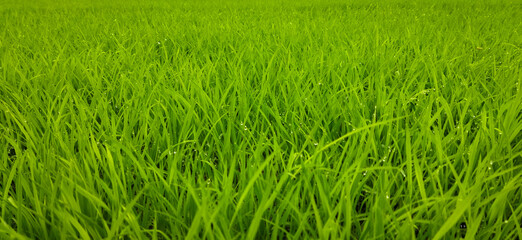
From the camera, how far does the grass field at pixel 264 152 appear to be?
0.59 m

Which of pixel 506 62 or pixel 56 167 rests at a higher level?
pixel 56 167

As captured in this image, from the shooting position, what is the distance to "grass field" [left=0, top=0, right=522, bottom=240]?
0.59 meters

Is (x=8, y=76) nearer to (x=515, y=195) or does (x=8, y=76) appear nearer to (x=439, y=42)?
(x=515, y=195)

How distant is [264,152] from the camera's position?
0.97 meters

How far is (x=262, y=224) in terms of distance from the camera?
0.64 meters

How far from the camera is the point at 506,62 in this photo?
1.57 m

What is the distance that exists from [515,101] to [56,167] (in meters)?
1.16

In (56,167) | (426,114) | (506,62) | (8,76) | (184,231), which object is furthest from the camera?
(506,62)

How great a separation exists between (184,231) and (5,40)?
222cm

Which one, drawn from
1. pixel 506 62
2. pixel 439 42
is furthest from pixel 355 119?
pixel 439 42

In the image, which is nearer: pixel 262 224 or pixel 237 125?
pixel 262 224

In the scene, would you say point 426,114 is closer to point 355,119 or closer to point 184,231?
point 355,119

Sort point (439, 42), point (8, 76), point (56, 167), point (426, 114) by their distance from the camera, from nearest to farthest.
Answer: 1. point (56, 167)
2. point (426, 114)
3. point (8, 76)
4. point (439, 42)

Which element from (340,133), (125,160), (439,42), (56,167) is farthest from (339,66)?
(56,167)
